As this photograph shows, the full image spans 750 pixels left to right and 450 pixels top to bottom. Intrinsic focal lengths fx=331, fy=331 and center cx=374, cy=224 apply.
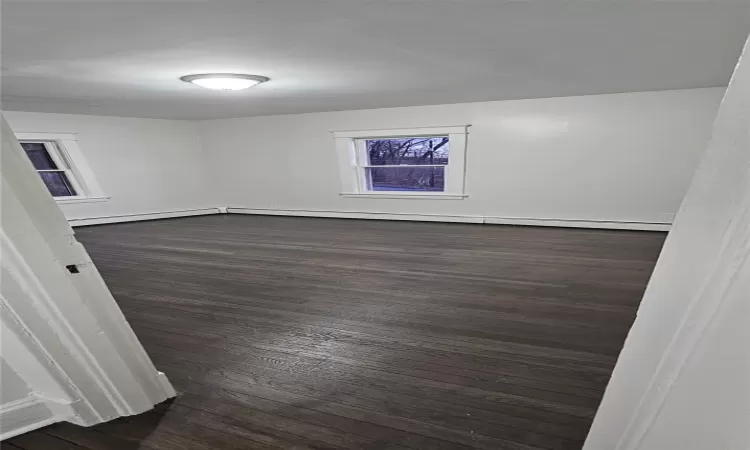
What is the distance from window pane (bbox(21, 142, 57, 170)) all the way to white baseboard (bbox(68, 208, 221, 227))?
0.86m

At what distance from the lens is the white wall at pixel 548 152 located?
3719 mm

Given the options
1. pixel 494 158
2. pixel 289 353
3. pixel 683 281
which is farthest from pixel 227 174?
pixel 683 281

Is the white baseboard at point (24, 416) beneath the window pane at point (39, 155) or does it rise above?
beneath

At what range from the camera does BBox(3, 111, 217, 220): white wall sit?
4949mm

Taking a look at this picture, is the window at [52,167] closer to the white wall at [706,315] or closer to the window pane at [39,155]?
the window pane at [39,155]

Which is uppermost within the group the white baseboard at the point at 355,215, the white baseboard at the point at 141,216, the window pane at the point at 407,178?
the window pane at the point at 407,178

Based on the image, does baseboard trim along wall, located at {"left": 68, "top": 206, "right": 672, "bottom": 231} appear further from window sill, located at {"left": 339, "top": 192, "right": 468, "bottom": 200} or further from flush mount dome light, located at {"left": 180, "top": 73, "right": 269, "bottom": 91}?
flush mount dome light, located at {"left": 180, "top": 73, "right": 269, "bottom": 91}

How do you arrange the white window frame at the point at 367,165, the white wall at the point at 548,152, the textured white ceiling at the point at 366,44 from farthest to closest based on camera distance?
1. the white window frame at the point at 367,165
2. the white wall at the point at 548,152
3. the textured white ceiling at the point at 366,44

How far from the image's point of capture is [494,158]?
4.45 meters

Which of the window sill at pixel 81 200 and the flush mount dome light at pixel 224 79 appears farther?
the window sill at pixel 81 200

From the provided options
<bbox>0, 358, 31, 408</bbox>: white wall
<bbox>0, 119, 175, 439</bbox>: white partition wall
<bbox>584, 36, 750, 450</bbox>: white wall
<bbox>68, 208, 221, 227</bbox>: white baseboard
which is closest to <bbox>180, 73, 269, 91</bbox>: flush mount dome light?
<bbox>0, 119, 175, 439</bbox>: white partition wall

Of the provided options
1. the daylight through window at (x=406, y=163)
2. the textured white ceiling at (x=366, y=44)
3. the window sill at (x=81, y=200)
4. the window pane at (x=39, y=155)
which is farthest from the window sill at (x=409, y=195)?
the window pane at (x=39, y=155)

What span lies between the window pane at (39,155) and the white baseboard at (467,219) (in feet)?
8.44

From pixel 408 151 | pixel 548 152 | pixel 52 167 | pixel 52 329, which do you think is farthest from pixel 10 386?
pixel 52 167
